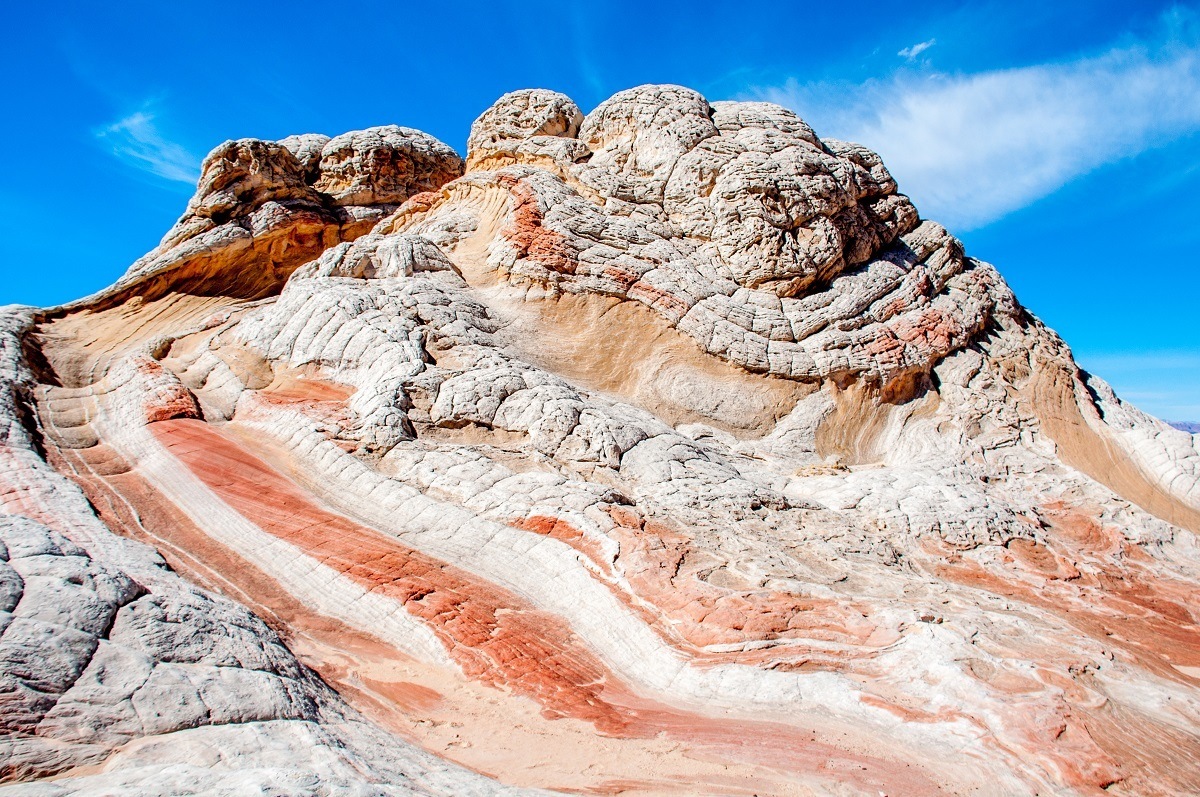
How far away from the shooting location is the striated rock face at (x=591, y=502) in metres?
4.73

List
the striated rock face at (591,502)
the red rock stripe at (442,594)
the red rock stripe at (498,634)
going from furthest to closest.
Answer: the red rock stripe at (442,594) < the red rock stripe at (498,634) < the striated rock face at (591,502)

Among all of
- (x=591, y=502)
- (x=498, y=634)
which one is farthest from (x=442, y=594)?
(x=591, y=502)

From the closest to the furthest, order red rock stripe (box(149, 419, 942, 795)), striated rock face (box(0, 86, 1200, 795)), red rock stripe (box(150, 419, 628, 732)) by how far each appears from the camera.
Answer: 1. striated rock face (box(0, 86, 1200, 795))
2. red rock stripe (box(149, 419, 942, 795))
3. red rock stripe (box(150, 419, 628, 732))

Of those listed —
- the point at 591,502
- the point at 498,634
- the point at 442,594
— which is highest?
the point at 591,502

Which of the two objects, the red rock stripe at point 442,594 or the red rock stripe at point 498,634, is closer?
the red rock stripe at point 498,634

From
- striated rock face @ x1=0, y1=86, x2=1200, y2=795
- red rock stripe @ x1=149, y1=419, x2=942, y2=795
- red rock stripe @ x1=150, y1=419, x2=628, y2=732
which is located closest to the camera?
striated rock face @ x1=0, y1=86, x2=1200, y2=795

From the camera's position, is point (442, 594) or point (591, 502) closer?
point (442, 594)

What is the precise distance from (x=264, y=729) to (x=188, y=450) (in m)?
6.44

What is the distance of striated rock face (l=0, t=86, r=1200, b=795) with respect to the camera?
15.5 ft

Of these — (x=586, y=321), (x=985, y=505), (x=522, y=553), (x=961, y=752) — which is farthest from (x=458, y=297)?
(x=961, y=752)

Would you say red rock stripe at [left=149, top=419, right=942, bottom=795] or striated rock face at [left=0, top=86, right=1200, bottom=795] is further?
red rock stripe at [left=149, top=419, right=942, bottom=795]

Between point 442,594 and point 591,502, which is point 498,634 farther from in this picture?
point 591,502

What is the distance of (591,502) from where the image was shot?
8.54 metres

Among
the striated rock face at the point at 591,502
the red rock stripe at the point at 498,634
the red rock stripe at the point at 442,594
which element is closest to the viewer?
the striated rock face at the point at 591,502
